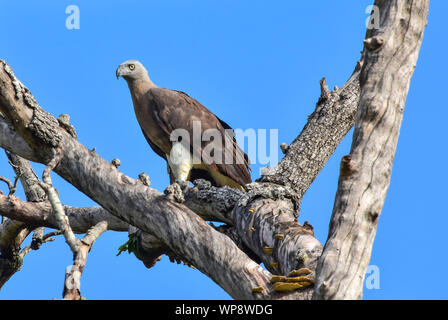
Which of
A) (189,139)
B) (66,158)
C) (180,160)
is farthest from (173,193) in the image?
(189,139)

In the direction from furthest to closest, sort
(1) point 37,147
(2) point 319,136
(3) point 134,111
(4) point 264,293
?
(3) point 134,111 < (2) point 319,136 < (1) point 37,147 < (4) point 264,293

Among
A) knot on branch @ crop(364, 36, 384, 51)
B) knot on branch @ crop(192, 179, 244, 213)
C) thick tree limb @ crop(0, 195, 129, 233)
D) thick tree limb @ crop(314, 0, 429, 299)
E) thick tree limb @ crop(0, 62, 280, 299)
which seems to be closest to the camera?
thick tree limb @ crop(314, 0, 429, 299)

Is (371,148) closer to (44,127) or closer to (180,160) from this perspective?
(44,127)

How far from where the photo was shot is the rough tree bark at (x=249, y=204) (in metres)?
3.14

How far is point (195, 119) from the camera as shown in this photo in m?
7.32

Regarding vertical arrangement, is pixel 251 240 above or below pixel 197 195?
below

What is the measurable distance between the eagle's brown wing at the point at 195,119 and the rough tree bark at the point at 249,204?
103 centimetres

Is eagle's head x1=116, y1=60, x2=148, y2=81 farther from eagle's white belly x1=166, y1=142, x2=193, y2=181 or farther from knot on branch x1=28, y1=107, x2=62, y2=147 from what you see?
knot on branch x1=28, y1=107, x2=62, y2=147

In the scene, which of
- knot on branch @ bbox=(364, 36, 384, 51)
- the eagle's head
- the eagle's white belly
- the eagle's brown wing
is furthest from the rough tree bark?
the eagle's head

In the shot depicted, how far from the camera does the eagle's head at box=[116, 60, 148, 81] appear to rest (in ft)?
25.8
